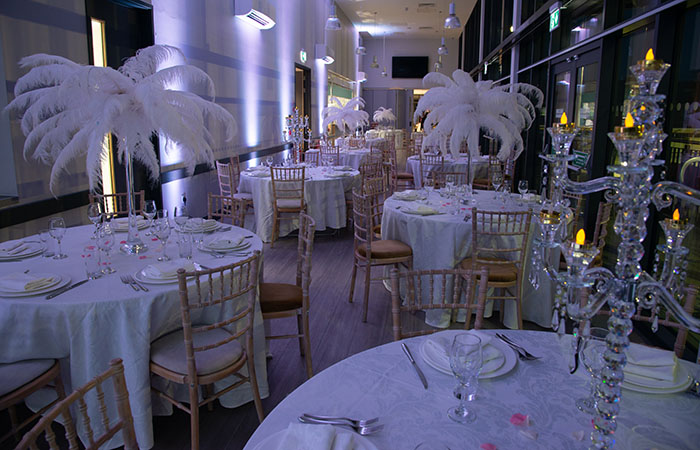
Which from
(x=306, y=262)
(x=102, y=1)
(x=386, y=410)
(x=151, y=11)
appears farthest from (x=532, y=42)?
(x=386, y=410)

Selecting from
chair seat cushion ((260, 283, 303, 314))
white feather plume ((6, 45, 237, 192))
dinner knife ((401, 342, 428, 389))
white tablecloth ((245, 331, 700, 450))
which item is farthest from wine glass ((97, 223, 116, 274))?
dinner knife ((401, 342, 428, 389))

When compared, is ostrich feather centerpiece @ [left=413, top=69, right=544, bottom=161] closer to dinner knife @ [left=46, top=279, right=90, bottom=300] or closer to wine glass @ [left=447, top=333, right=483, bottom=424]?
dinner knife @ [left=46, top=279, right=90, bottom=300]

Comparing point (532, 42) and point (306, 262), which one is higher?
point (532, 42)

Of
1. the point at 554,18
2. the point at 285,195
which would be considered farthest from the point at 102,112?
the point at 554,18

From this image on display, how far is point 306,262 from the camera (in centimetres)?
277

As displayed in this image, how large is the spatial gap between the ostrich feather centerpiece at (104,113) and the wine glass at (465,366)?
6.97 feet

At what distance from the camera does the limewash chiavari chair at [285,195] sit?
6090mm

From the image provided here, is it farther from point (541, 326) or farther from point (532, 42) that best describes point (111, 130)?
point (532, 42)

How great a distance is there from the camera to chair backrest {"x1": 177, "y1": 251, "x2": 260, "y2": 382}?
2.15 m

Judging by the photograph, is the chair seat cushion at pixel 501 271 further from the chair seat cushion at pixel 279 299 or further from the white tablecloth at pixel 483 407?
the white tablecloth at pixel 483 407

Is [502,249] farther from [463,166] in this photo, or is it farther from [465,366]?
[463,166]

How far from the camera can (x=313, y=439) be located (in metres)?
1.16

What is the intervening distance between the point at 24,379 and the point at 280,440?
1.55 metres

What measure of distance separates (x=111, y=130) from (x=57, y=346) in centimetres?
125
